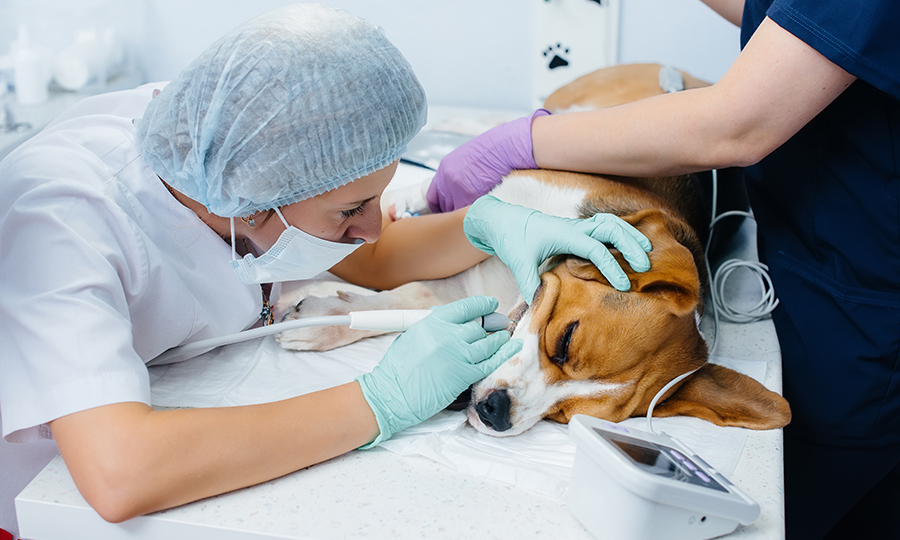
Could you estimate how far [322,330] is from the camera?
154 centimetres

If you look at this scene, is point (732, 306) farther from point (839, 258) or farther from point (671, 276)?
point (671, 276)

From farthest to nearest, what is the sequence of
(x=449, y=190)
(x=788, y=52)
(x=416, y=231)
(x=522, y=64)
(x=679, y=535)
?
(x=522, y=64), (x=449, y=190), (x=416, y=231), (x=788, y=52), (x=679, y=535)

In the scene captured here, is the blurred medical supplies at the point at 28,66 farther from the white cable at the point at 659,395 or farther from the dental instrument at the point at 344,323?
the white cable at the point at 659,395

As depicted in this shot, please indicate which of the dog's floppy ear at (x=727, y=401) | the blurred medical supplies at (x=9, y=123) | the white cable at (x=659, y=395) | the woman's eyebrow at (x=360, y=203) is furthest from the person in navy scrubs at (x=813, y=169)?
the blurred medical supplies at (x=9, y=123)

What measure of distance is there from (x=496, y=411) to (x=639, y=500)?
0.40m

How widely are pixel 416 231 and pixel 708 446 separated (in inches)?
38.4

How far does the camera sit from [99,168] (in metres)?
1.23

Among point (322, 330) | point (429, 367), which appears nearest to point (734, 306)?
point (429, 367)

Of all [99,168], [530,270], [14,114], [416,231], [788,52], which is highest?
[788,52]

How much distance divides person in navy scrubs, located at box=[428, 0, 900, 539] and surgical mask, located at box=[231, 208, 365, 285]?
0.64 m

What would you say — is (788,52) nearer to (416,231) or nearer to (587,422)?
(587,422)

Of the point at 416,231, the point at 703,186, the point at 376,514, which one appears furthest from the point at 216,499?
the point at 703,186

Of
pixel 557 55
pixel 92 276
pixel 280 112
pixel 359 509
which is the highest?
pixel 280 112

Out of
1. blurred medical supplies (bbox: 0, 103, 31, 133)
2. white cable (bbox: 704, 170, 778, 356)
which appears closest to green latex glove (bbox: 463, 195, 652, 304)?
white cable (bbox: 704, 170, 778, 356)
